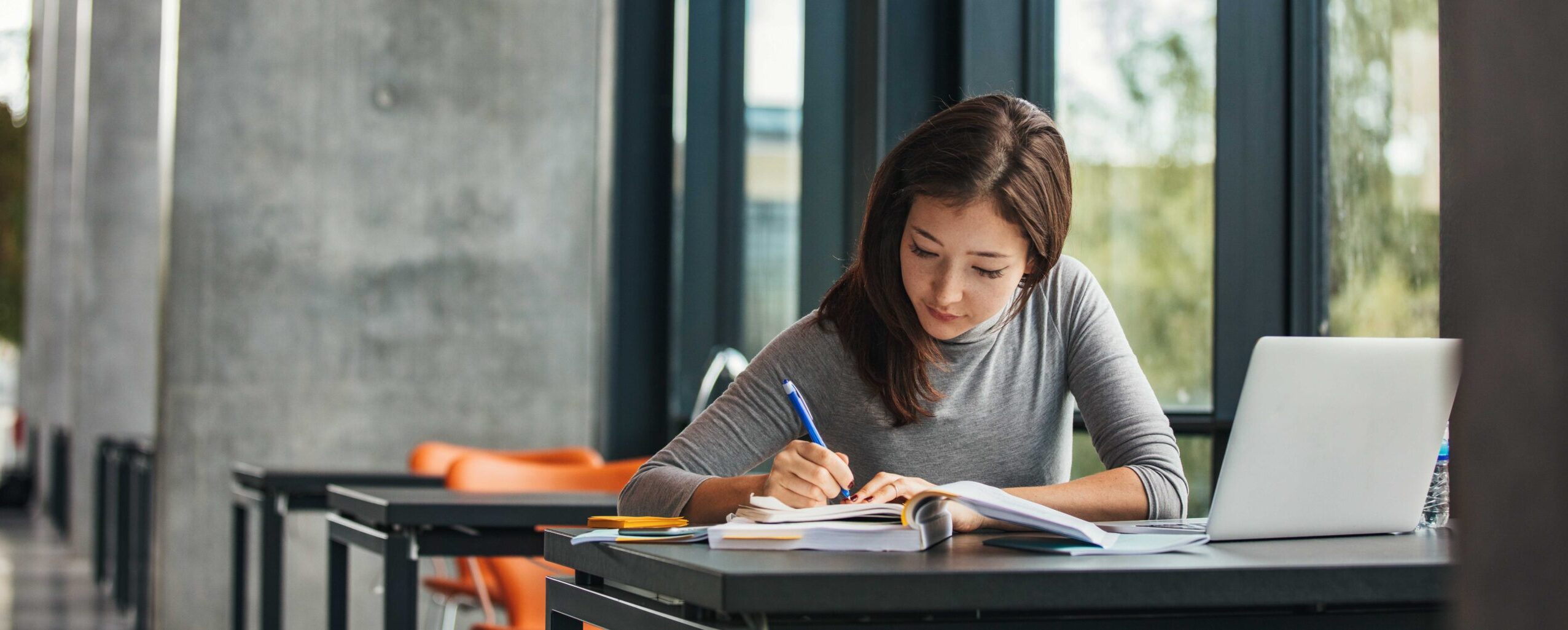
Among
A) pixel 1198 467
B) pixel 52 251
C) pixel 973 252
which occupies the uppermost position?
pixel 52 251

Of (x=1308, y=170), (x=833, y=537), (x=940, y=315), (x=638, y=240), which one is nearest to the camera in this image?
(x=833, y=537)

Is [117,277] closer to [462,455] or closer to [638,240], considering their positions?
[638,240]

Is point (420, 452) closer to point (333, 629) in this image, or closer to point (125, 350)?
point (333, 629)

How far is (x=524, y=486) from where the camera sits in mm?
3143

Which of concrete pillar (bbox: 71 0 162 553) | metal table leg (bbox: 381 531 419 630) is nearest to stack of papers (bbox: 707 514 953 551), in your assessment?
metal table leg (bbox: 381 531 419 630)

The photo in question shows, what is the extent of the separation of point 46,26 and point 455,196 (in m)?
11.8

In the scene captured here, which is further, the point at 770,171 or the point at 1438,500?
the point at 770,171

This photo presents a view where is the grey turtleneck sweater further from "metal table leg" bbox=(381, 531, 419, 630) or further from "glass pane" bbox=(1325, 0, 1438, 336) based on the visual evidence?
"glass pane" bbox=(1325, 0, 1438, 336)

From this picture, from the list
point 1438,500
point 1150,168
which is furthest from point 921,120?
point 1438,500

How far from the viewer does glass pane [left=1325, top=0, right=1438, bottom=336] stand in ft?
7.91

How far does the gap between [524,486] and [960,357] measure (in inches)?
57.8

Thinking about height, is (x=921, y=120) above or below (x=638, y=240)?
above

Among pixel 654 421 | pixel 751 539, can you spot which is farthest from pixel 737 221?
pixel 751 539

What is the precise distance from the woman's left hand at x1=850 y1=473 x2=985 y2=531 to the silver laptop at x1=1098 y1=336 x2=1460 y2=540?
15 centimetres
